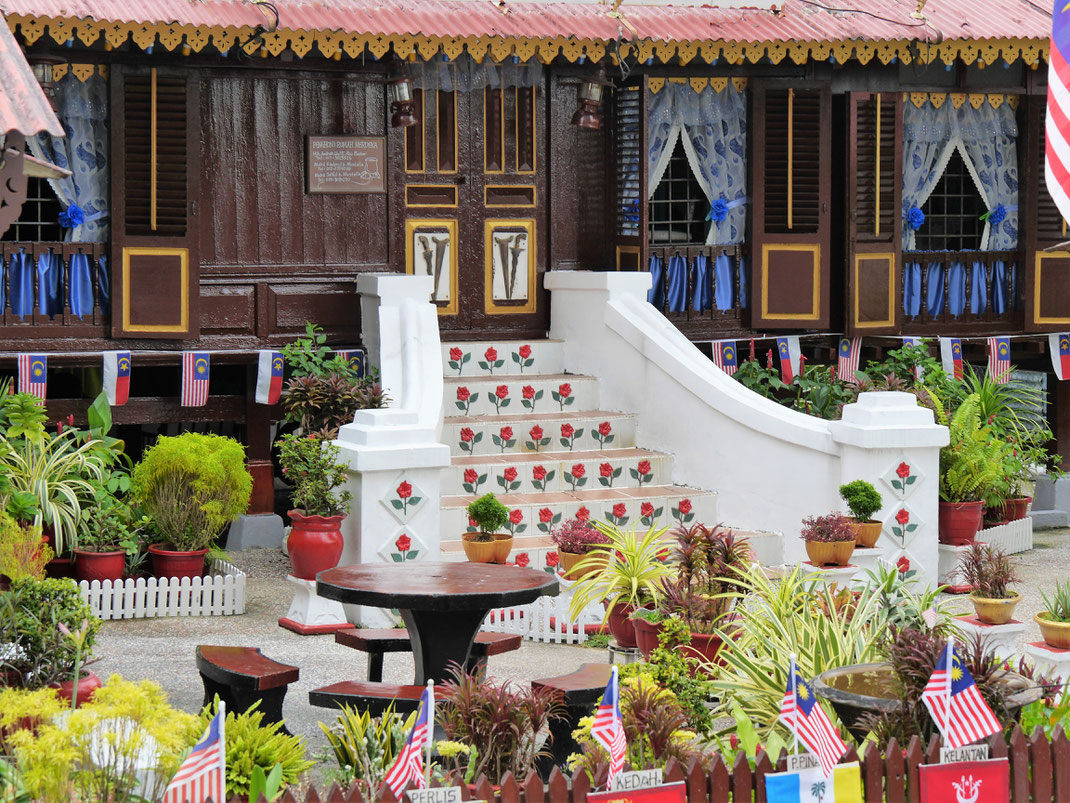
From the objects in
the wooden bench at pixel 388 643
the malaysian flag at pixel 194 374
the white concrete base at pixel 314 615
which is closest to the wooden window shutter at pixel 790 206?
the malaysian flag at pixel 194 374

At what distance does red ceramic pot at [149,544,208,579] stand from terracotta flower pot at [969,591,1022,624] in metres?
4.98

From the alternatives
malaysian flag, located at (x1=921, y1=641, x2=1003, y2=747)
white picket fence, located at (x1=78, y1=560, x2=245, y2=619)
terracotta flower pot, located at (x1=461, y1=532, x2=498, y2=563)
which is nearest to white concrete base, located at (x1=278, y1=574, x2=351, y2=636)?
white picket fence, located at (x1=78, y1=560, x2=245, y2=619)

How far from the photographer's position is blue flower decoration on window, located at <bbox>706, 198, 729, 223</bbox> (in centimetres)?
1484

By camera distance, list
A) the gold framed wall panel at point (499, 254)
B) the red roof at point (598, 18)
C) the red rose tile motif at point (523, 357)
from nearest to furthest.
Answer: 1. the red roof at point (598, 18)
2. the red rose tile motif at point (523, 357)
3. the gold framed wall panel at point (499, 254)

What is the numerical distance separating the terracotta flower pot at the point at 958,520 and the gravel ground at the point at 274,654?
951 mm

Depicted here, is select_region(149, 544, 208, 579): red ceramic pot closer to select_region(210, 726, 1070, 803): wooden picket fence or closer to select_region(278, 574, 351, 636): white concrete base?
select_region(278, 574, 351, 636): white concrete base

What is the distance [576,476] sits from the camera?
498 inches

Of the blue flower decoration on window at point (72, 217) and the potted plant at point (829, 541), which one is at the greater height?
the blue flower decoration on window at point (72, 217)

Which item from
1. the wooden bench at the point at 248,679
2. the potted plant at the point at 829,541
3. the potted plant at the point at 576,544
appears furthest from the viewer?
the potted plant at the point at 829,541

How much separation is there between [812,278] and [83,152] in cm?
598

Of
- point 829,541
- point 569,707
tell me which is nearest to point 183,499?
point 829,541

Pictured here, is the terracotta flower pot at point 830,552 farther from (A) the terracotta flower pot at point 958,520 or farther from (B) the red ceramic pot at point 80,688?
(B) the red ceramic pot at point 80,688

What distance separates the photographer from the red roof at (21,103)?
20.8ft

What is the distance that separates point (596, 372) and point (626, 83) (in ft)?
7.89
